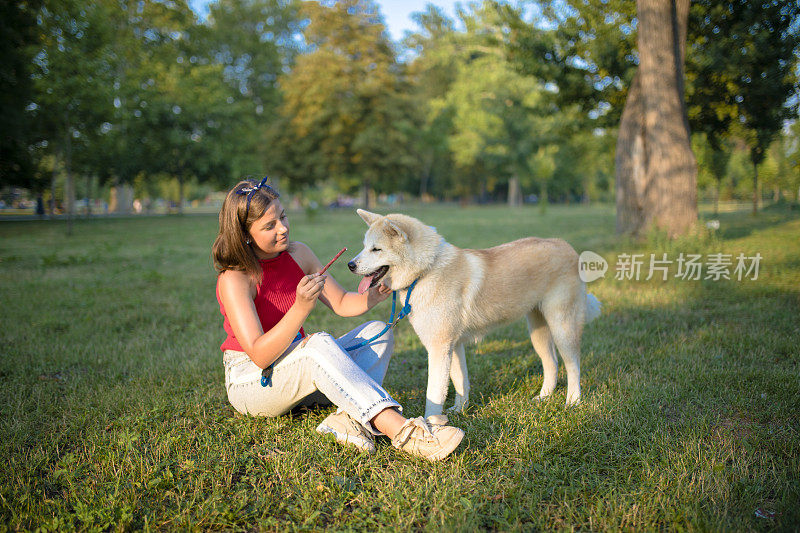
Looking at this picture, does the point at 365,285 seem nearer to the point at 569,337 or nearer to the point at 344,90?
the point at 569,337

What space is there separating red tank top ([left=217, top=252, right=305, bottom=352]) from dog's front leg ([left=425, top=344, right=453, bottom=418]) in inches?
44.8

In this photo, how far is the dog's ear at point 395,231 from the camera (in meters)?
3.37

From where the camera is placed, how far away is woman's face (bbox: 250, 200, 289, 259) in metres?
3.13

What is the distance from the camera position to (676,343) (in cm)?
509

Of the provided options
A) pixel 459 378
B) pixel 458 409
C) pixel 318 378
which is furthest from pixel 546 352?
pixel 318 378

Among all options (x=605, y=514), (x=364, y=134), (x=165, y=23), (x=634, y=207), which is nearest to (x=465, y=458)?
(x=605, y=514)

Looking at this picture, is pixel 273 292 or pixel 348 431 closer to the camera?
pixel 348 431

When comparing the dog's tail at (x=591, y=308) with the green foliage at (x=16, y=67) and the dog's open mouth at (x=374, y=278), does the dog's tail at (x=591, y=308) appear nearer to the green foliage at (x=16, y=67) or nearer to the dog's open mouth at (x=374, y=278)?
the dog's open mouth at (x=374, y=278)

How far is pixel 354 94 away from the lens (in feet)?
118

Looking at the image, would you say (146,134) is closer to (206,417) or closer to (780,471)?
(206,417)

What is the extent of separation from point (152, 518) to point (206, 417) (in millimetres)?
1156

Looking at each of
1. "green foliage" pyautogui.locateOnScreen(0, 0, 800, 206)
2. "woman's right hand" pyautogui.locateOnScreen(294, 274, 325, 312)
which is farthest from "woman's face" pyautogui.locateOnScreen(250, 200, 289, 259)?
"green foliage" pyautogui.locateOnScreen(0, 0, 800, 206)

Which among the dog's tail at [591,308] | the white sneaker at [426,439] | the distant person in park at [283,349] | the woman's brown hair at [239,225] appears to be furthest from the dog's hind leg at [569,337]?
the woman's brown hair at [239,225]

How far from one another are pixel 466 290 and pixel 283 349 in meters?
Answer: 1.46
